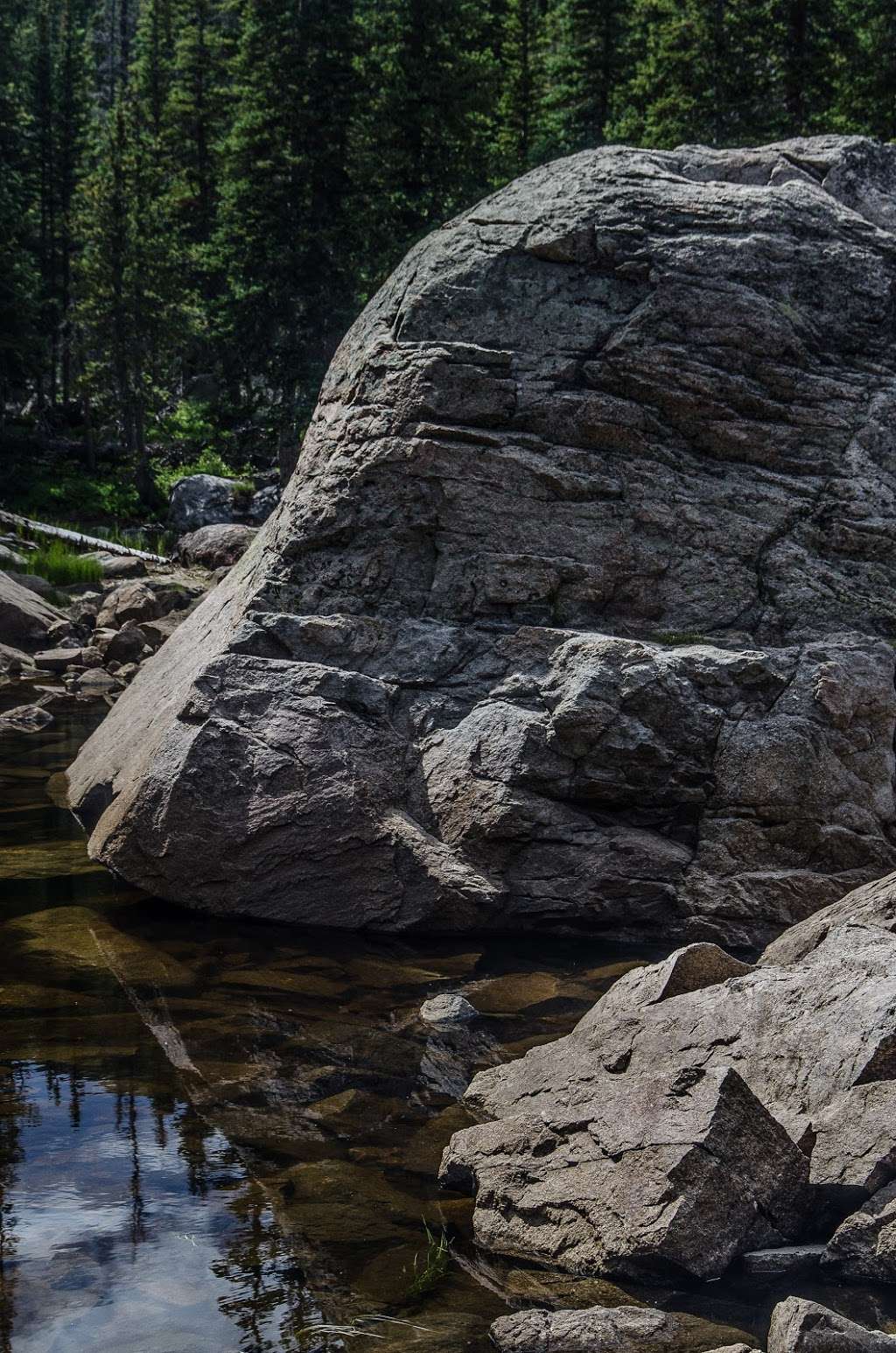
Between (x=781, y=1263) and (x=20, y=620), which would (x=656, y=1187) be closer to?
(x=781, y=1263)

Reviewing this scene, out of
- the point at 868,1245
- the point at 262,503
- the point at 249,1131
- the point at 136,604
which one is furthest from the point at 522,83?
the point at 868,1245

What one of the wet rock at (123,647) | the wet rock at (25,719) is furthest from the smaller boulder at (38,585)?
the wet rock at (25,719)

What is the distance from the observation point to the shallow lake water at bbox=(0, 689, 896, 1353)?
4613 millimetres

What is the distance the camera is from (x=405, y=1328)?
14.7ft

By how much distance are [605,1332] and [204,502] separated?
34164mm

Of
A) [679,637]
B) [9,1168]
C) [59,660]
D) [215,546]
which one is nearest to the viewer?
[9,1168]

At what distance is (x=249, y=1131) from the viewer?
6070mm

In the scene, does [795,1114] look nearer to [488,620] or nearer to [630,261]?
[488,620]

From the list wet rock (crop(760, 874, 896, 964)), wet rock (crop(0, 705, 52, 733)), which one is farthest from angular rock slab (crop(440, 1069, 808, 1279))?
wet rock (crop(0, 705, 52, 733))

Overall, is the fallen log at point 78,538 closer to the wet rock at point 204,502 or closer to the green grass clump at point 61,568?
the green grass clump at point 61,568

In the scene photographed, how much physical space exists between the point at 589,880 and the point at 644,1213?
13.8 ft

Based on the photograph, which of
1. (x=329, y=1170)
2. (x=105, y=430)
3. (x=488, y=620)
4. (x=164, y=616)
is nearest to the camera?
(x=329, y=1170)

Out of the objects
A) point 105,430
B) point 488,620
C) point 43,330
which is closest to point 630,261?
point 488,620

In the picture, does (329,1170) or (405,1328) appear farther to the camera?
(329,1170)
